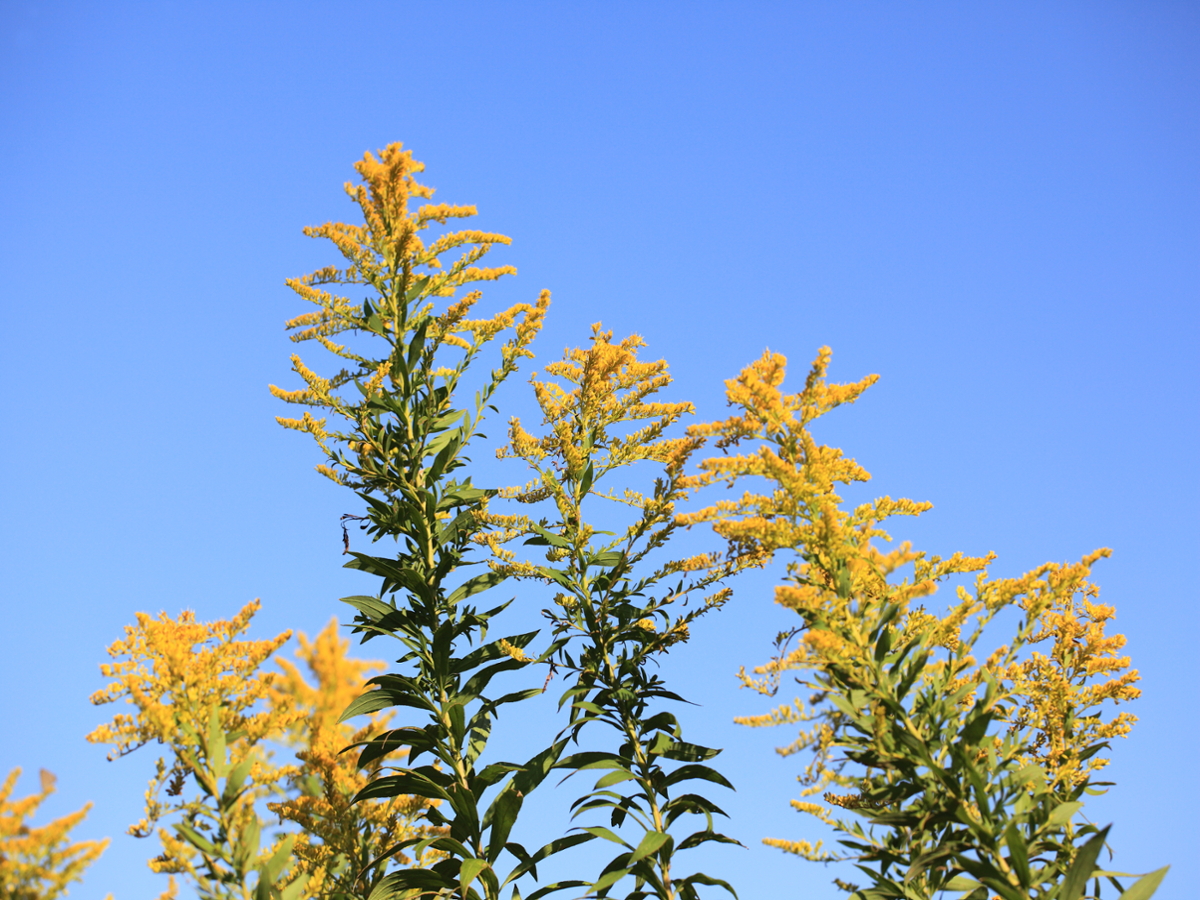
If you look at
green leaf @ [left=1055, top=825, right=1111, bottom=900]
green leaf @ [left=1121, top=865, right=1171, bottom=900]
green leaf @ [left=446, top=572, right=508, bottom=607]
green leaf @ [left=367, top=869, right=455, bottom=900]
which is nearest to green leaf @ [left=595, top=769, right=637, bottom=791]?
green leaf @ [left=367, top=869, right=455, bottom=900]

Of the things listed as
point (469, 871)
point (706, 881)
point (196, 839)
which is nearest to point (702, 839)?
point (706, 881)

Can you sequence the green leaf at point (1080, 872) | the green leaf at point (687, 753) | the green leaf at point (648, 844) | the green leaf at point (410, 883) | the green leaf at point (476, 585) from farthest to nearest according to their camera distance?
the green leaf at point (476, 585) → the green leaf at point (687, 753) → the green leaf at point (410, 883) → the green leaf at point (648, 844) → the green leaf at point (1080, 872)

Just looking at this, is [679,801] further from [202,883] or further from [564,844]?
[202,883]

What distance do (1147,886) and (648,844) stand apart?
8.90 ft

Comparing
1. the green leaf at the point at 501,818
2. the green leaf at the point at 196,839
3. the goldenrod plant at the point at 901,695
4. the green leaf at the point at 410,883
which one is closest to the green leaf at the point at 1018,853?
the goldenrod plant at the point at 901,695

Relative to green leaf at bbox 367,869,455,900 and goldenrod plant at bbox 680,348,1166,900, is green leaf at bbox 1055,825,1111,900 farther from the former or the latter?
green leaf at bbox 367,869,455,900

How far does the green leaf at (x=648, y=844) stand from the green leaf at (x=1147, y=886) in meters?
2.53

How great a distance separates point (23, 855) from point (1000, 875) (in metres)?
6.05

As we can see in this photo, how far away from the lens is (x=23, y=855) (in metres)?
5.83

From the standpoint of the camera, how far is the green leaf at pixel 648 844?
5.40 metres

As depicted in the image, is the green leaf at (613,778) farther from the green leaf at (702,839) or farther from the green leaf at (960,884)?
the green leaf at (960,884)

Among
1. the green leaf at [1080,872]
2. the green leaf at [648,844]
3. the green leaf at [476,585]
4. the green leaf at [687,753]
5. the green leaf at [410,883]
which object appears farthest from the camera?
the green leaf at [476,585]

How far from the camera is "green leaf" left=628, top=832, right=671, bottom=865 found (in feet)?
17.7

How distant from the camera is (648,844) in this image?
5512mm
